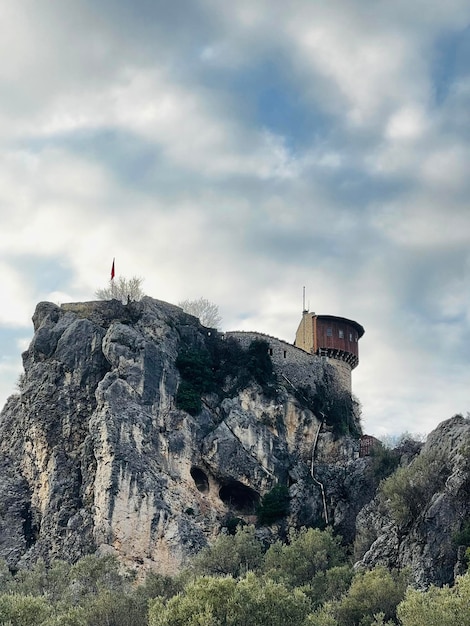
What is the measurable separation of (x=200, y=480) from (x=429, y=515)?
2100cm

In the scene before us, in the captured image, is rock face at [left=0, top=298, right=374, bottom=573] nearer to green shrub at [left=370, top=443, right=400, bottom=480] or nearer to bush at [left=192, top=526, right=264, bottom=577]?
green shrub at [left=370, top=443, right=400, bottom=480]

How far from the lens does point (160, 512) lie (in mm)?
56281

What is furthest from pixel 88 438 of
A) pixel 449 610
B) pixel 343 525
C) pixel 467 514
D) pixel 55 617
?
pixel 449 610

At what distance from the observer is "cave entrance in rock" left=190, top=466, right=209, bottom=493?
201 ft

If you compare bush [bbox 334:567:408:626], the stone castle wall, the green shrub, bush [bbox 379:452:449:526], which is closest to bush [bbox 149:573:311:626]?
bush [bbox 334:567:408:626]

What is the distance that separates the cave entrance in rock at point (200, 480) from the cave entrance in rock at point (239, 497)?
1.30m

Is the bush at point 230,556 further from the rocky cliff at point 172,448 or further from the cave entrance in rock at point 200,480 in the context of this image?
the cave entrance in rock at point 200,480

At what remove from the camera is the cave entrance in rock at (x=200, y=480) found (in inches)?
Answer: 2416

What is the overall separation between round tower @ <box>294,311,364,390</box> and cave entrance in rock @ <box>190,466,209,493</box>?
17.6 m

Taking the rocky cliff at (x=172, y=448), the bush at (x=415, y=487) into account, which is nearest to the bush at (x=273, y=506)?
the rocky cliff at (x=172, y=448)

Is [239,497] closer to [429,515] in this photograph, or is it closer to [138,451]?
[138,451]

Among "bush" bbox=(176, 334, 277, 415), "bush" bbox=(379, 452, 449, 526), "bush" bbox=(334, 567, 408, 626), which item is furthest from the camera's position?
"bush" bbox=(176, 334, 277, 415)

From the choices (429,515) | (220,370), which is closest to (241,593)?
(429,515)

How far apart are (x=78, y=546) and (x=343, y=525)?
780 inches
